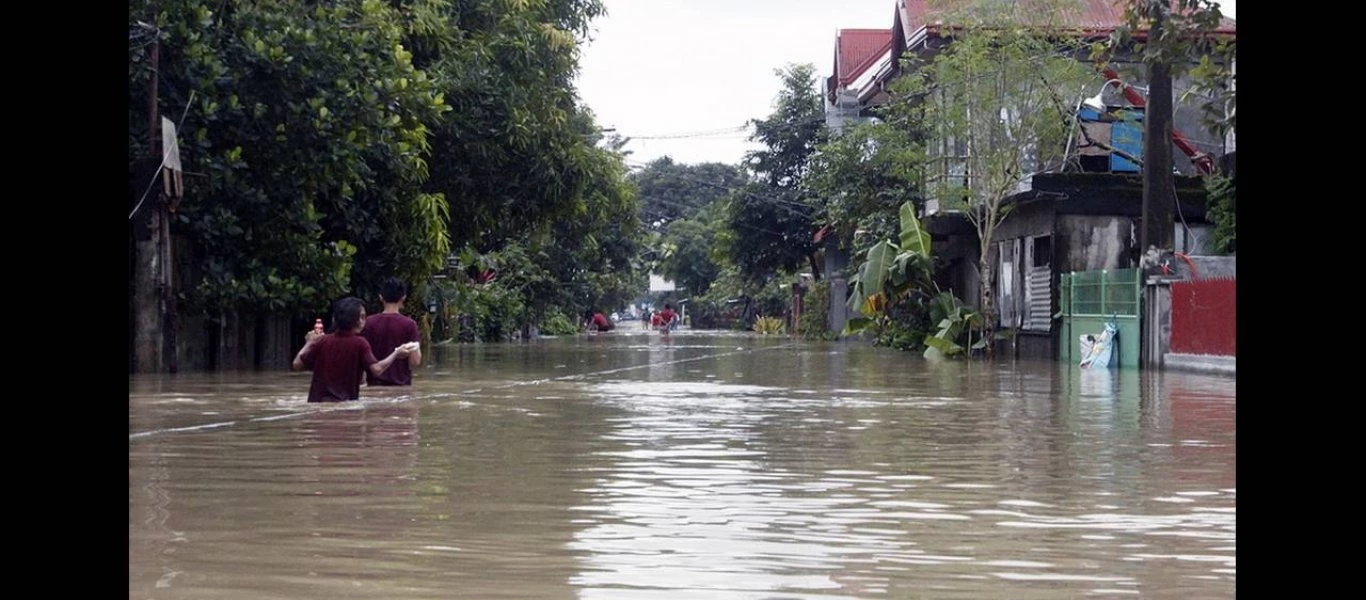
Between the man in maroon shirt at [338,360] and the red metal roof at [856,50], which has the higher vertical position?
the red metal roof at [856,50]

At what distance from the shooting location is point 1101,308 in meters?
30.1

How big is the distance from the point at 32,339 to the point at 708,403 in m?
11.9

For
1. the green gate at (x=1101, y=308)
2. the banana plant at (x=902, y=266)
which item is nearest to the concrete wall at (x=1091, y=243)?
the green gate at (x=1101, y=308)

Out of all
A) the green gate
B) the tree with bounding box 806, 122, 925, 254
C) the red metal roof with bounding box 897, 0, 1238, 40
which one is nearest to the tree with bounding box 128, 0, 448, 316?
the green gate

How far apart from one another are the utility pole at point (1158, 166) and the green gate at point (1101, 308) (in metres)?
0.81

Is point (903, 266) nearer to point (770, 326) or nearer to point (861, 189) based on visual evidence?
point (861, 189)

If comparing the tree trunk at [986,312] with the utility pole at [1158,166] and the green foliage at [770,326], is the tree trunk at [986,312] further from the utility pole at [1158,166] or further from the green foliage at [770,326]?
the green foliage at [770,326]

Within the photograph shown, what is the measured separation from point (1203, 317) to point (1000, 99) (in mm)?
7698

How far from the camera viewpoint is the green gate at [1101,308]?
28062 millimetres

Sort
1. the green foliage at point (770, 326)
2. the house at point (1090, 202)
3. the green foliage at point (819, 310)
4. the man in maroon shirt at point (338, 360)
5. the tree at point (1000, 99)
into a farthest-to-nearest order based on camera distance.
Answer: the green foliage at point (770, 326) → the green foliage at point (819, 310) → the house at point (1090, 202) → the tree at point (1000, 99) → the man in maroon shirt at point (338, 360)

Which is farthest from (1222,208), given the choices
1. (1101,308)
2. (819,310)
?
(819,310)

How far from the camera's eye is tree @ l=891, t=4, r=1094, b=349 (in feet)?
105

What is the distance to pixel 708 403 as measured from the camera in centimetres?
1659
